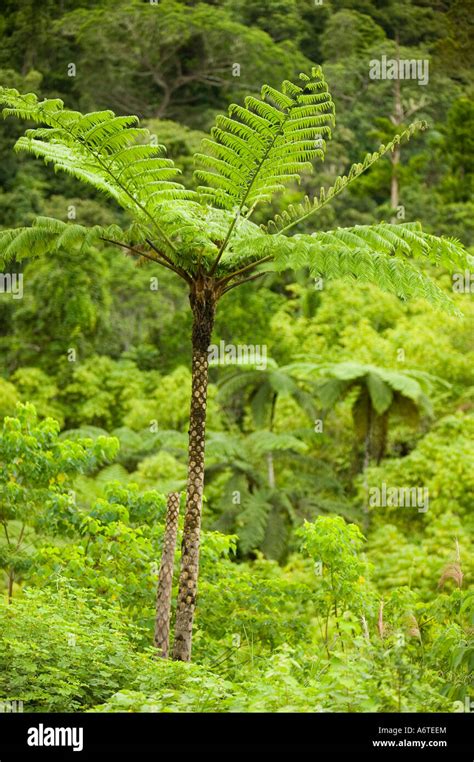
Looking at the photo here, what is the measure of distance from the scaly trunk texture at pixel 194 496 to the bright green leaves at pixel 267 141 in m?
0.68

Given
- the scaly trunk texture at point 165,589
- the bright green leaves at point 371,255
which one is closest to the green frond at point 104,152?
the bright green leaves at point 371,255

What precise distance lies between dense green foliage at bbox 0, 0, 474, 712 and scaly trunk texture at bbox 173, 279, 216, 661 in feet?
1.12

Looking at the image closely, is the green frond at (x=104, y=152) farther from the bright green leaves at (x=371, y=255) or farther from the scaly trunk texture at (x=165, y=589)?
the scaly trunk texture at (x=165, y=589)

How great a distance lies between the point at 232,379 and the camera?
11.9 meters

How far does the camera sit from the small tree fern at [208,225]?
4.95 m

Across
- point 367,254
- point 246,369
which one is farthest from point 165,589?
point 246,369

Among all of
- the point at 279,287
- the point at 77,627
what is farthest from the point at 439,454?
the point at 279,287

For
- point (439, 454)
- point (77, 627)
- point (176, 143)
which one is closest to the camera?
point (77, 627)

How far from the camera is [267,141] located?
5062 millimetres

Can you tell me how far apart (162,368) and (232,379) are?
5795mm

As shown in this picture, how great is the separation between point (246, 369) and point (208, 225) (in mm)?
7128

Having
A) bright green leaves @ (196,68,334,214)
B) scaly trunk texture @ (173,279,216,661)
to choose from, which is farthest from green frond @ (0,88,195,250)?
scaly trunk texture @ (173,279,216,661)
